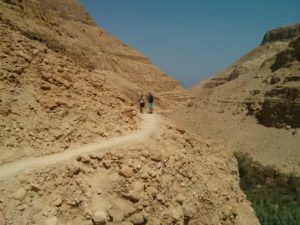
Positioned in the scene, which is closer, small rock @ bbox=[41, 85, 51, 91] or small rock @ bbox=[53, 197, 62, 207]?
Answer: small rock @ bbox=[53, 197, 62, 207]

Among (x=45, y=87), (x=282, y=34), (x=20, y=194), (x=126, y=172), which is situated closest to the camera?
(x=20, y=194)

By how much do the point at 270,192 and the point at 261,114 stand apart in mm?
12690

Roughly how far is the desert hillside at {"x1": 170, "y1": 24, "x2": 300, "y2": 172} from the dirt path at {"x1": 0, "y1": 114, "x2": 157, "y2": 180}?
20536 mm

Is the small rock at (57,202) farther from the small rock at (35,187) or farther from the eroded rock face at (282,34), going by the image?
the eroded rock face at (282,34)

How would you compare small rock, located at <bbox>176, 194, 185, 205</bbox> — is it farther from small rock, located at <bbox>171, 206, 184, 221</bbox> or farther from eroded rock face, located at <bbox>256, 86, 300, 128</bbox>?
eroded rock face, located at <bbox>256, 86, 300, 128</bbox>

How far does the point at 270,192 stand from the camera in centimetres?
2569

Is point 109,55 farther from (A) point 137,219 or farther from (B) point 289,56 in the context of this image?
(A) point 137,219

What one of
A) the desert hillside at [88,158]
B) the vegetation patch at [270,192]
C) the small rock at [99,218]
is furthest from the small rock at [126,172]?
the vegetation patch at [270,192]

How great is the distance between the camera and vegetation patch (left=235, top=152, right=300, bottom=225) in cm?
2048

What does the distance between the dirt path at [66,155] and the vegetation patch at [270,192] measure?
11.7 metres

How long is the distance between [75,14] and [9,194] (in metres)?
43.3

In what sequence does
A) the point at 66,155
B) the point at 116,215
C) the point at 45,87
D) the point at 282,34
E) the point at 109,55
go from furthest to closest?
the point at 282,34
the point at 109,55
the point at 45,87
the point at 66,155
the point at 116,215

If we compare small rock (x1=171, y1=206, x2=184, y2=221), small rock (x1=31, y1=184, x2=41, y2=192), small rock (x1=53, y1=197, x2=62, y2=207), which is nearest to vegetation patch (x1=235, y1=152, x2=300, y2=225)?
small rock (x1=171, y1=206, x2=184, y2=221)

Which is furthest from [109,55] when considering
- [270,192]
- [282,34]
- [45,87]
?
[282,34]
